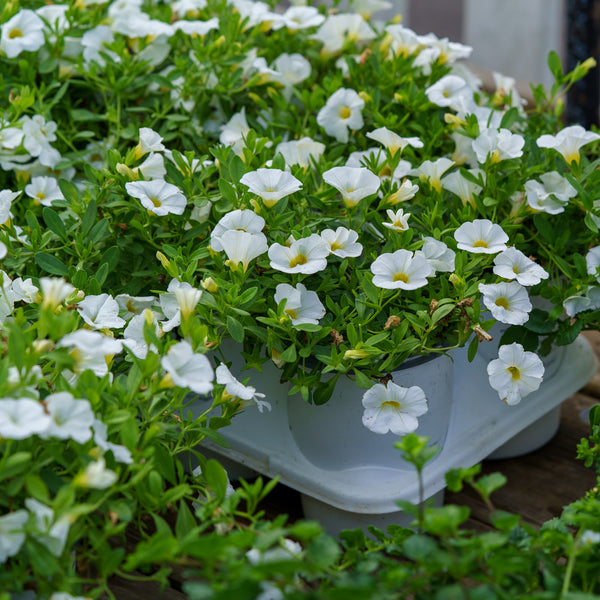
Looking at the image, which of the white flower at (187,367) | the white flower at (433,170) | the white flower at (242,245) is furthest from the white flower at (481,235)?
the white flower at (187,367)

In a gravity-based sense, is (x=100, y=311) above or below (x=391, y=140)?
below

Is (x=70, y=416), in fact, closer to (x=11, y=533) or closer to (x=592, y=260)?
(x=11, y=533)

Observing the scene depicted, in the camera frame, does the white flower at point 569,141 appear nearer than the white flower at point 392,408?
No

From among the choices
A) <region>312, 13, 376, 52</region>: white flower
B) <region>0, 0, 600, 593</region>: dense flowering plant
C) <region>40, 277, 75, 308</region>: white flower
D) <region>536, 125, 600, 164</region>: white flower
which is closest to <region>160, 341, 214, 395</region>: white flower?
<region>0, 0, 600, 593</region>: dense flowering plant

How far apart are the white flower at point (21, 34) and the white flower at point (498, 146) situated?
638 millimetres

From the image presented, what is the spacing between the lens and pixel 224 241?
869 mm

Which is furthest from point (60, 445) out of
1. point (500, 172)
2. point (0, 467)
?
point (500, 172)

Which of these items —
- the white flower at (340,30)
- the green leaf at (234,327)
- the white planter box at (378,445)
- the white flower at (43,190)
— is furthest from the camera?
the white flower at (340,30)

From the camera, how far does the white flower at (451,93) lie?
1.11 meters

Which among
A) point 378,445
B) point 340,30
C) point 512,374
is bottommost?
point 378,445

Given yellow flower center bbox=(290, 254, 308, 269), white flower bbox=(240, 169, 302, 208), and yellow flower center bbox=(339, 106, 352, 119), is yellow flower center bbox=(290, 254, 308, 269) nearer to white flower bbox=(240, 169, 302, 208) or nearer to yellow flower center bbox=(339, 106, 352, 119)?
white flower bbox=(240, 169, 302, 208)

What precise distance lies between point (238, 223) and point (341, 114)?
33 cm

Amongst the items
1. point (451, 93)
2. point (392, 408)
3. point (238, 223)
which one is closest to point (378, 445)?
point (392, 408)

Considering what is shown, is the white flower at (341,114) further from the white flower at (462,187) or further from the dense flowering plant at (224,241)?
the white flower at (462,187)
